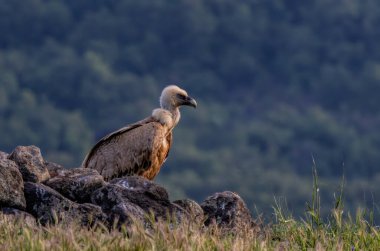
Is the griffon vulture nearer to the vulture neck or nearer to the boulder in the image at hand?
the vulture neck

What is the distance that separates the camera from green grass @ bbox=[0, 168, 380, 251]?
8391mm

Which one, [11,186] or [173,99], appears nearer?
[11,186]

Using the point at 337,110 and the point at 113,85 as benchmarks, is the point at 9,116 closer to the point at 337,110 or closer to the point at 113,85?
the point at 113,85

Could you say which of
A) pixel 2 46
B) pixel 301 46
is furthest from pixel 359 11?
pixel 2 46

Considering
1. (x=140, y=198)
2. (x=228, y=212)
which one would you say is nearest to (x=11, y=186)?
(x=140, y=198)

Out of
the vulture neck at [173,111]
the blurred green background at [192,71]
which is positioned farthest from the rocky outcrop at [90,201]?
the blurred green background at [192,71]

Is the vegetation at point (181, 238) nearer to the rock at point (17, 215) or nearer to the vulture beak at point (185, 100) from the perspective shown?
the rock at point (17, 215)

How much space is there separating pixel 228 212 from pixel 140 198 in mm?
852

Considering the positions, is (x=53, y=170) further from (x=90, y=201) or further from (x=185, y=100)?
(x=185, y=100)

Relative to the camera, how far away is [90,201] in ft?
34.8

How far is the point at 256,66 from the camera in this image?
179 metres

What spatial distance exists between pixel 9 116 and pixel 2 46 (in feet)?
118

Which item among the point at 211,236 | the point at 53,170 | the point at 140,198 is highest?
the point at 53,170

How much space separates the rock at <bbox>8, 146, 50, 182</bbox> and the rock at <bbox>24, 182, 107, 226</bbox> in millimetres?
395
